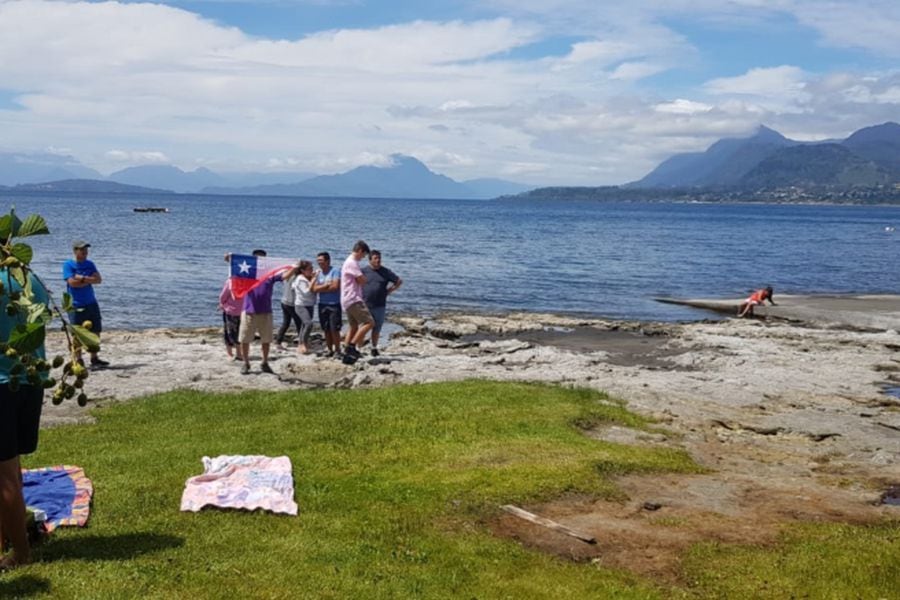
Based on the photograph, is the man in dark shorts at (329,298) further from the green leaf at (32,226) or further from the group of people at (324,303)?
the green leaf at (32,226)

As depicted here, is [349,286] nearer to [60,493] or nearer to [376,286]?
[376,286]

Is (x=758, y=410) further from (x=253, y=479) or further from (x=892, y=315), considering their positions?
(x=892, y=315)

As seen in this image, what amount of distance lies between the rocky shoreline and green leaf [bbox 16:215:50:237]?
6.17 m

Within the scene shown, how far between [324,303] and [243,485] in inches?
472

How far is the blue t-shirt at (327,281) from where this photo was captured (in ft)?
71.2

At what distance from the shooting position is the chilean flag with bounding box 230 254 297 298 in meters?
19.7

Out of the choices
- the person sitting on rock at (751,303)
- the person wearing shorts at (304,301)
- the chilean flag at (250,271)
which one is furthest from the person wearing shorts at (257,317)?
the person sitting on rock at (751,303)

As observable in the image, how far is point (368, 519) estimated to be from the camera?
9469 mm

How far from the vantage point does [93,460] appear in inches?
460

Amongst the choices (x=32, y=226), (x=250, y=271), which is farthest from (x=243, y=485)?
(x=250, y=271)

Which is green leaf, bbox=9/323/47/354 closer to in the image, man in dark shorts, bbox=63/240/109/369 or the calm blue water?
man in dark shorts, bbox=63/240/109/369

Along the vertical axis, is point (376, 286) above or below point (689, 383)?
above

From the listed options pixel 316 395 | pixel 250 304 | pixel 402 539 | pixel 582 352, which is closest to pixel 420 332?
pixel 582 352

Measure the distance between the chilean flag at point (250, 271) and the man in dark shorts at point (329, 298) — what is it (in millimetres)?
1189
